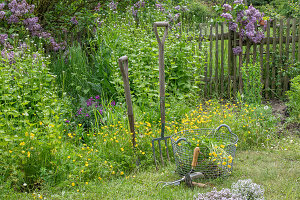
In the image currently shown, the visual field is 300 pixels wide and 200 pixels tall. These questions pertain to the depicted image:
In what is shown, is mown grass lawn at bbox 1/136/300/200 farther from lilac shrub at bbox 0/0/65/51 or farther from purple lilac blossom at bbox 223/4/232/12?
lilac shrub at bbox 0/0/65/51

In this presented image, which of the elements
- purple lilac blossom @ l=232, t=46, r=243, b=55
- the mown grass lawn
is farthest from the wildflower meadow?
purple lilac blossom @ l=232, t=46, r=243, b=55

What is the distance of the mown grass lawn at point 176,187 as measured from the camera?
3.07 metres

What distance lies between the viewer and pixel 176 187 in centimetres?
322

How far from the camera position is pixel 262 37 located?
6477 millimetres

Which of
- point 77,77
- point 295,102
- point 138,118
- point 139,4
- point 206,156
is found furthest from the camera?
point 139,4

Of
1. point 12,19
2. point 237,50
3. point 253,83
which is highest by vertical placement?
point 12,19

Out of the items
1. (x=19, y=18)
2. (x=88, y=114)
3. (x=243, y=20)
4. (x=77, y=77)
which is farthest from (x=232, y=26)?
(x=19, y=18)

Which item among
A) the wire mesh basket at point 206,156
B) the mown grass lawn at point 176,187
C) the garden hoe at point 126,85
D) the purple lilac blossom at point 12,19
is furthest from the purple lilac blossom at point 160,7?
the wire mesh basket at point 206,156

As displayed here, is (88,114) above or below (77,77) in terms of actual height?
below

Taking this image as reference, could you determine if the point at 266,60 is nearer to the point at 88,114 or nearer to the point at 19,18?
the point at 88,114

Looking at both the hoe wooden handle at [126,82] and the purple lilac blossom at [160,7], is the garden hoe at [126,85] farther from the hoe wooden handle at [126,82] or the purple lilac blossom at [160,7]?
the purple lilac blossom at [160,7]

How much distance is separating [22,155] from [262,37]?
5028mm

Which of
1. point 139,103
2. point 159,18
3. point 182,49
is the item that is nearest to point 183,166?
point 139,103

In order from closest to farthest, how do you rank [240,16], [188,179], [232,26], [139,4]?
[188,179]
[240,16]
[232,26]
[139,4]
